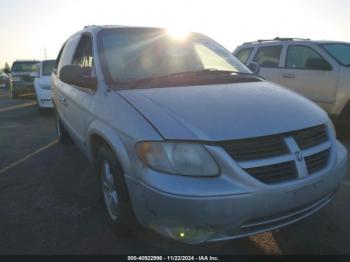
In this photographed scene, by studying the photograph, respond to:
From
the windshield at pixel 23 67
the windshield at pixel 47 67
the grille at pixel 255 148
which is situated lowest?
the windshield at pixel 23 67

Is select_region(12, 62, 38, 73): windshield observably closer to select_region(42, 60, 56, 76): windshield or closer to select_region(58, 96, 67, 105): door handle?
select_region(42, 60, 56, 76): windshield

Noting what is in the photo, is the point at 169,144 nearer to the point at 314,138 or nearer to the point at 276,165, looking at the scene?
the point at 276,165

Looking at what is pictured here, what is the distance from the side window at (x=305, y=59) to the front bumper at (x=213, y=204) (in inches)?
195

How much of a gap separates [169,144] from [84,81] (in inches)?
57.0

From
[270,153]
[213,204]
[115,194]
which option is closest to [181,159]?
[213,204]

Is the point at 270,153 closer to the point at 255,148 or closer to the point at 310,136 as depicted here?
the point at 255,148

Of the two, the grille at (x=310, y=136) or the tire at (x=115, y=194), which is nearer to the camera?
the grille at (x=310, y=136)

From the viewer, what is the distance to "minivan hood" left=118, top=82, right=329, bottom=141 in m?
2.62

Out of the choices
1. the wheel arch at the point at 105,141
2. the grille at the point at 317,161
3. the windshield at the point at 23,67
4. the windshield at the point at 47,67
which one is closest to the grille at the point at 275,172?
the grille at the point at 317,161

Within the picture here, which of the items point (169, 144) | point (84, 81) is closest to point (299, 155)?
point (169, 144)

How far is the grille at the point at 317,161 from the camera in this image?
277 cm

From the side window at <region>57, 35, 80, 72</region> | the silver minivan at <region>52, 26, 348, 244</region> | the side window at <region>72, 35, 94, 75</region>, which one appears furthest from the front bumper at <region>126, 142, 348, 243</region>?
the side window at <region>57, 35, 80, 72</region>

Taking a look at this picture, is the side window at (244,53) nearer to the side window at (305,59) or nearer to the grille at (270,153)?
the side window at (305,59)

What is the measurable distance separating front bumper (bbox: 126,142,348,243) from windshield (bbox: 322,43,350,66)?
498cm
